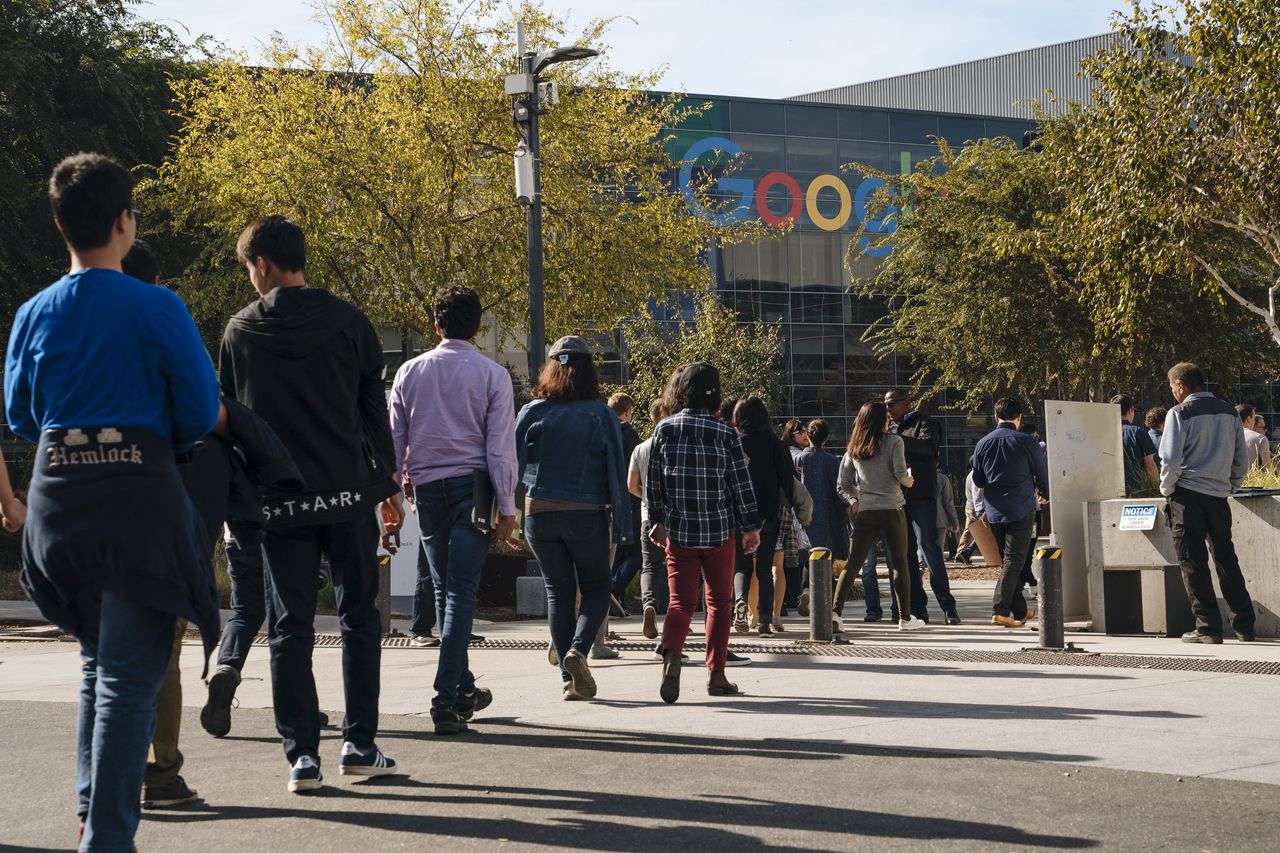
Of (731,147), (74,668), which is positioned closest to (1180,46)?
(74,668)

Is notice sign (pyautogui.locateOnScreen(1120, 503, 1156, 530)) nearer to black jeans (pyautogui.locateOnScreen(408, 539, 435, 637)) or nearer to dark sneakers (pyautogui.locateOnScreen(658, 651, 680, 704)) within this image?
black jeans (pyautogui.locateOnScreen(408, 539, 435, 637))

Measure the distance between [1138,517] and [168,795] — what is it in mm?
8391

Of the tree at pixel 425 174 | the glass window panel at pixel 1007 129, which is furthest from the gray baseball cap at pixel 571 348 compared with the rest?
the glass window panel at pixel 1007 129

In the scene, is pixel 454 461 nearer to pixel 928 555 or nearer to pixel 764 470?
pixel 764 470

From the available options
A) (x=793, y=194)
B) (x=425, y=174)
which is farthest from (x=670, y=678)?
(x=793, y=194)

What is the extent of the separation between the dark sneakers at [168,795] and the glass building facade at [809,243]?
53950 mm

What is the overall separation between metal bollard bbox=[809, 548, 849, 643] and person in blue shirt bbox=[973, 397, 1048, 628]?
2.15 m

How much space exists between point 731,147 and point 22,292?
38.3 meters

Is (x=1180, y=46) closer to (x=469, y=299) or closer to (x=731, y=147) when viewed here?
(x=469, y=299)

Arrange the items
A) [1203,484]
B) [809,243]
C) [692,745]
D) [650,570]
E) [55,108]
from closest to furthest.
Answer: [692,745] < [1203,484] < [650,570] < [55,108] < [809,243]

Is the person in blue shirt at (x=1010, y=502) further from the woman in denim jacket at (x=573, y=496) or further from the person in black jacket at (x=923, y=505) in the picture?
the woman in denim jacket at (x=573, y=496)

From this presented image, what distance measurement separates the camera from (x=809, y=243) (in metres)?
61.7

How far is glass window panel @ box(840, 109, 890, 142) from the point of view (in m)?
62.9

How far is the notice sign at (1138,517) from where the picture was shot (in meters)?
11.9
